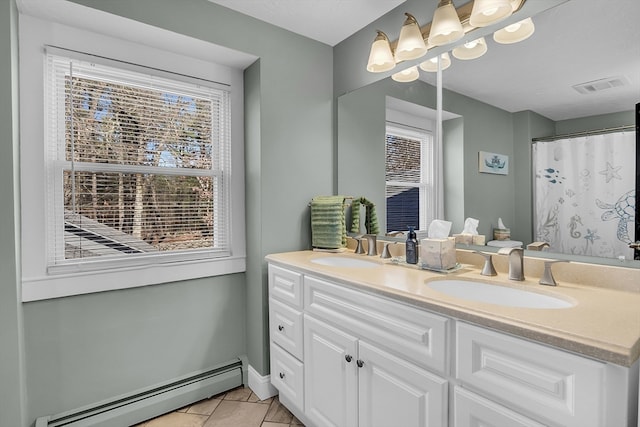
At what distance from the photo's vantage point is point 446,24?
5.01ft

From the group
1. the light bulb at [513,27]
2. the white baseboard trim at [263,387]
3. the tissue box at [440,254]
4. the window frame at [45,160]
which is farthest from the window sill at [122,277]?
the light bulb at [513,27]

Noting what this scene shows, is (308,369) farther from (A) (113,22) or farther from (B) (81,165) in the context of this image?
(A) (113,22)

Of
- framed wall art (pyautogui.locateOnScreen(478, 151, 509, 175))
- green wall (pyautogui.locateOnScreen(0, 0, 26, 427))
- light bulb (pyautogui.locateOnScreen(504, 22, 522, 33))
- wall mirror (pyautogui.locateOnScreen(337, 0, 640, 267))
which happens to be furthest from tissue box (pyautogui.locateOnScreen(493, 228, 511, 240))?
green wall (pyautogui.locateOnScreen(0, 0, 26, 427))

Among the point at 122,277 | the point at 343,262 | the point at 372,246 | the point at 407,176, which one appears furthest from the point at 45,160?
the point at 407,176

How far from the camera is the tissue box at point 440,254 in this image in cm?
149

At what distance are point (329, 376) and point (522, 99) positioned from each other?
4.92 feet

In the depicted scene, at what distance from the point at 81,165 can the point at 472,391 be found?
203cm

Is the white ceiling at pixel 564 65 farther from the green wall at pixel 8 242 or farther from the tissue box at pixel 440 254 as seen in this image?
the green wall at pixel 8 242

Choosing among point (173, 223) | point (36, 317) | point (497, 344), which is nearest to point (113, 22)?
point (173, 223)

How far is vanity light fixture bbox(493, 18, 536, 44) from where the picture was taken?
1355mm

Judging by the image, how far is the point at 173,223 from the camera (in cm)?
202

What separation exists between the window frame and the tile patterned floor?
0.78 meters

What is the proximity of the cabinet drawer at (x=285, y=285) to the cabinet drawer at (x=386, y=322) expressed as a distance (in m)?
0.12

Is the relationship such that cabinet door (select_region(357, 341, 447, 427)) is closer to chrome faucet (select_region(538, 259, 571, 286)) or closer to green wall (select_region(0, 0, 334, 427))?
chrome faucet (select_region(538, 259, 571, 286))
